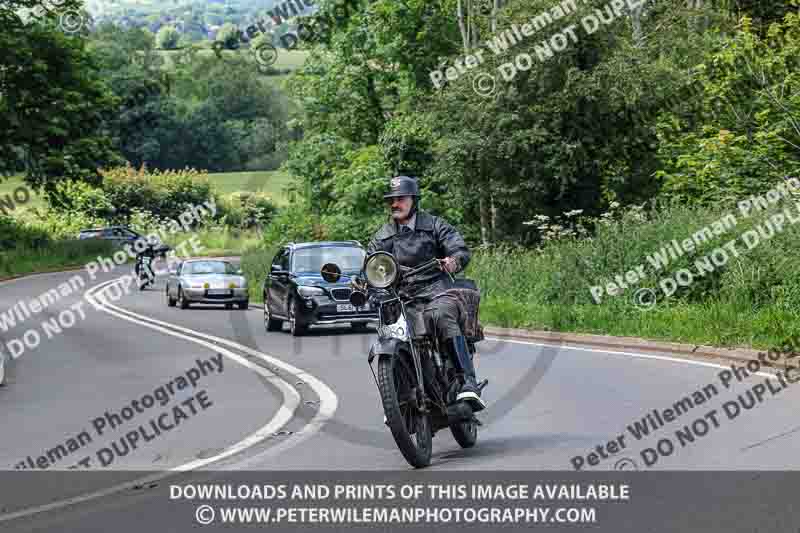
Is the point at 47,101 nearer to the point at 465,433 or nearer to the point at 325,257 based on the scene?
the point at 325,257

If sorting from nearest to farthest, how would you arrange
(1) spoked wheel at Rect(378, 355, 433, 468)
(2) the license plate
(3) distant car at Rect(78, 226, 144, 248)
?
1. (1) spoked wheel at Rect(378, 355, 433, 468)
2. (2) the license plate
3. (3) distant car at Rect(78, 226, 144, 248)

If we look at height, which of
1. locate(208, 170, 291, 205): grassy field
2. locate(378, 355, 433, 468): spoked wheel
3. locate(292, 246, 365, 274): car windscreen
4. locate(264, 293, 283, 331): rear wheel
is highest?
locate(208, 170, 291, 205): grassy field

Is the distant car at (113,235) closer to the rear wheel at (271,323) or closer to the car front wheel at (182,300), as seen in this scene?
the car front wheel at (182,300)

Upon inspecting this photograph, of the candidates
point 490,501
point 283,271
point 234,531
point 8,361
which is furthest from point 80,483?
point 283,271

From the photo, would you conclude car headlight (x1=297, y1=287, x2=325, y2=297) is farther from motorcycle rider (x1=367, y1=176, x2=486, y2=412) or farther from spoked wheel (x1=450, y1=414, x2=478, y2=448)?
motorcycle rider (x1=367, y1=176, x2=486, y2=412)

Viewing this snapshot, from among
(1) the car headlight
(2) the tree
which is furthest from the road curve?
(2) the tree

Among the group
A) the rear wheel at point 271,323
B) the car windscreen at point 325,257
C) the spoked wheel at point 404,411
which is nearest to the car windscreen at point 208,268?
the rear wheel at point 271,323

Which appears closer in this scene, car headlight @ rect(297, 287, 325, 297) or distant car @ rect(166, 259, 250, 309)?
car headlight @ rect(297, 287, 325, 297)

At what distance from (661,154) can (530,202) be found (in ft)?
13.3

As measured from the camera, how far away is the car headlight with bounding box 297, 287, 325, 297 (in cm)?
2350

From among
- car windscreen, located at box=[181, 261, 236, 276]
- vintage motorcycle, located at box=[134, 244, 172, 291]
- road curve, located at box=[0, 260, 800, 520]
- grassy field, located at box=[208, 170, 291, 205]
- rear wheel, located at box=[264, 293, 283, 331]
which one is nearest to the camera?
road curve, located at box=[0, 260, 800, 520]

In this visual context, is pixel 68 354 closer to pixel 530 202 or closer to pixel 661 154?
pixel 530 202

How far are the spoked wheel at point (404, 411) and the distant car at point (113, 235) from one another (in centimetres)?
6115

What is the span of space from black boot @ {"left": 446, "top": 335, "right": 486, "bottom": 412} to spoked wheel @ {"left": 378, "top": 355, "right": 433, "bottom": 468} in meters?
0.32
